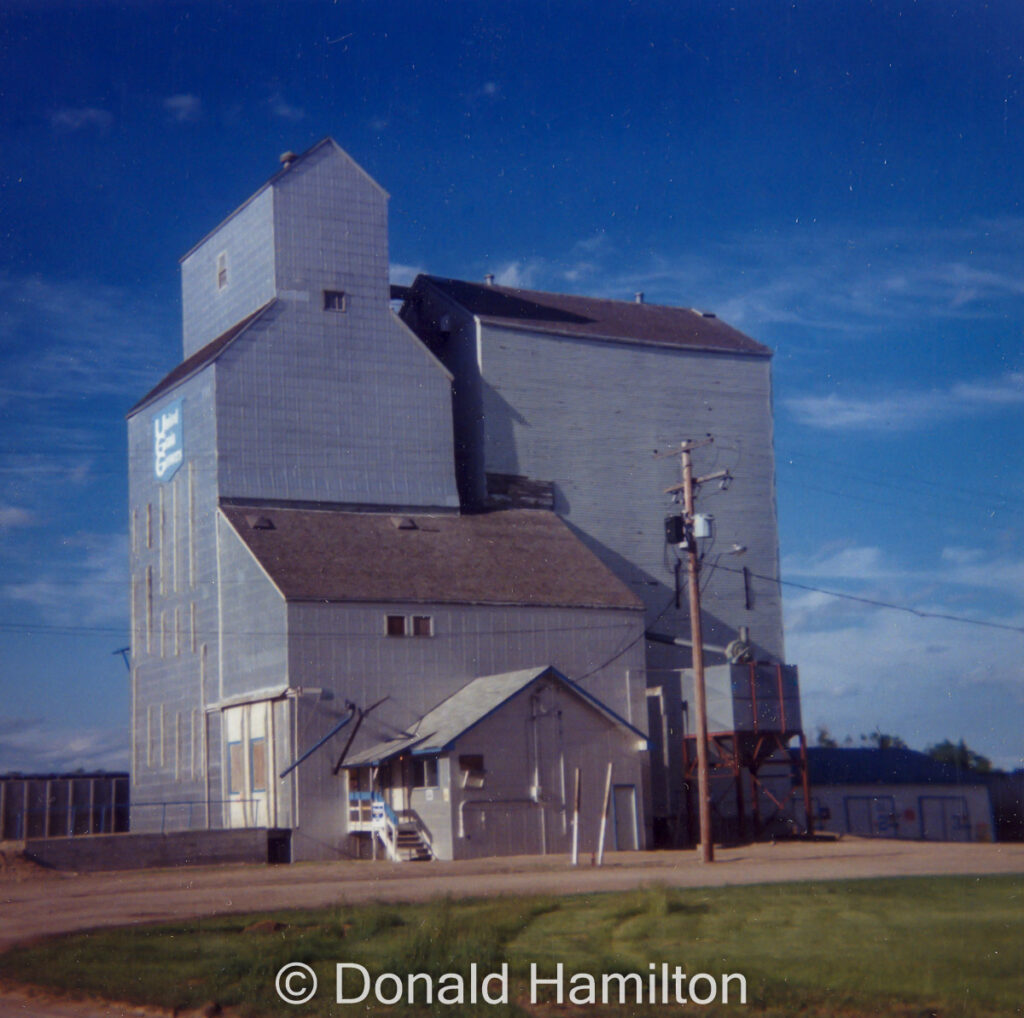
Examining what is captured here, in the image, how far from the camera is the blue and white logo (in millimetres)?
48344

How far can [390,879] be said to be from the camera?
29484 mm

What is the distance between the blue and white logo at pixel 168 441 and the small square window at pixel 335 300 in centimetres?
631

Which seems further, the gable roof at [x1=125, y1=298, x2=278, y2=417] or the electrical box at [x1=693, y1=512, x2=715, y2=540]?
the gable roof at [x1=125, y1=298, x2=278, y2=417]

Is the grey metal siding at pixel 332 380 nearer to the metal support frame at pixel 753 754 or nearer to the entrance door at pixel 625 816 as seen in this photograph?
the metal support frame at pixel 753 754

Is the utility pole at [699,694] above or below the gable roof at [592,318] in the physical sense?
below

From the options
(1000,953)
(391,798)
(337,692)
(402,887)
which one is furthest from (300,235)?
(1000,953)

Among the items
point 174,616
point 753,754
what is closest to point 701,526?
point 753,754

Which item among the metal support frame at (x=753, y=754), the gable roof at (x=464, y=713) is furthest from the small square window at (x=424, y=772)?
the metal support frame at (x=753, y=754)

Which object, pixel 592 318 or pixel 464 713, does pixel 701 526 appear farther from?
pixel 592 318

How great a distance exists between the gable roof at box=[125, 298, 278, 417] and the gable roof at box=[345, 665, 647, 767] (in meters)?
14.5

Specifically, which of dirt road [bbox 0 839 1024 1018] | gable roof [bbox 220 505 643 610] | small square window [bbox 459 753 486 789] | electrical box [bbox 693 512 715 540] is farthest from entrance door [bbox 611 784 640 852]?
electrical box [bbox 693 512 715 540]

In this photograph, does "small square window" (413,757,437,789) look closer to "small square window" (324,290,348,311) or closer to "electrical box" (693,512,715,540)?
"electrical box" (693,512,715,540)

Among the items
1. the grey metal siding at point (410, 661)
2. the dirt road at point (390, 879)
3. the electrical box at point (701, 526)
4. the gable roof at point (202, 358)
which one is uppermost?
the gable roof at point (202, 358)

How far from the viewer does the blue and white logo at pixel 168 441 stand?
4834cm
